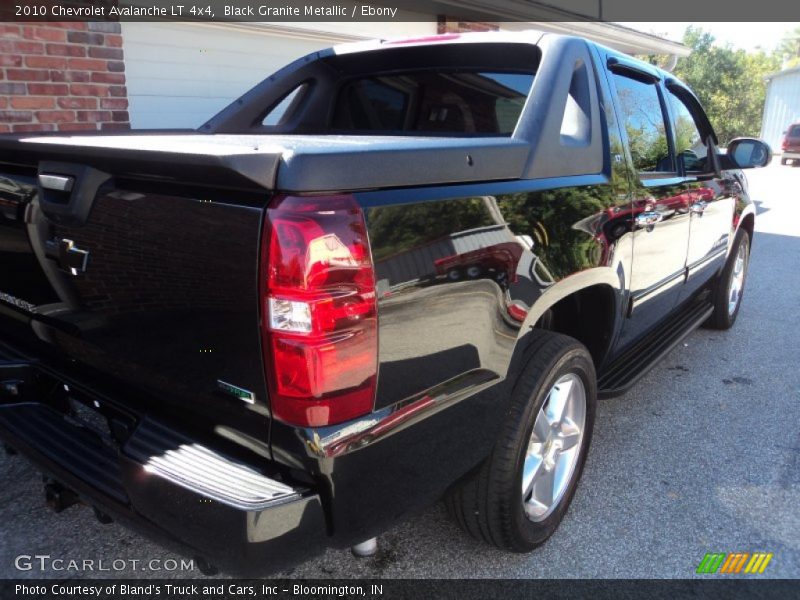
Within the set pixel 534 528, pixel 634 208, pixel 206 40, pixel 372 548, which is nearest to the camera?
pixel 372 548

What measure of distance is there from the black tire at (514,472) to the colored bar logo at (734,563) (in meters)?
0.64

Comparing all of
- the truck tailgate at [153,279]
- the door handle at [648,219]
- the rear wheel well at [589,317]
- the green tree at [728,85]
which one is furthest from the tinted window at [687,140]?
the green tree at [728,85]

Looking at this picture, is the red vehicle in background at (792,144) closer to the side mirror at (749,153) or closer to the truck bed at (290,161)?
the side mirror at (749,153)

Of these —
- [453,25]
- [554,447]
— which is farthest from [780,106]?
[554,447]

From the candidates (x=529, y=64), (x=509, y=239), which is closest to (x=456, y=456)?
(x=509, y=239)

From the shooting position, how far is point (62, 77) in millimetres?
4398

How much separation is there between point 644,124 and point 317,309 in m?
2.41

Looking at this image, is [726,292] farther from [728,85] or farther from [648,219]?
[728,85]

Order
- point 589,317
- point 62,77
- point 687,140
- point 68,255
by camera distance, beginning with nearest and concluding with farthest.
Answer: point 68,255 < point 589,317 < point 687,140 < point 62,77

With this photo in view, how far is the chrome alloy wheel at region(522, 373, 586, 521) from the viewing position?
2410mm

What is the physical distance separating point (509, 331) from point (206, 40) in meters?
4.62

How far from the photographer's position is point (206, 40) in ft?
18.0

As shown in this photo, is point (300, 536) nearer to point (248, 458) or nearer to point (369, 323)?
point (248, 458)

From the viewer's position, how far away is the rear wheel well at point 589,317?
110 inches
